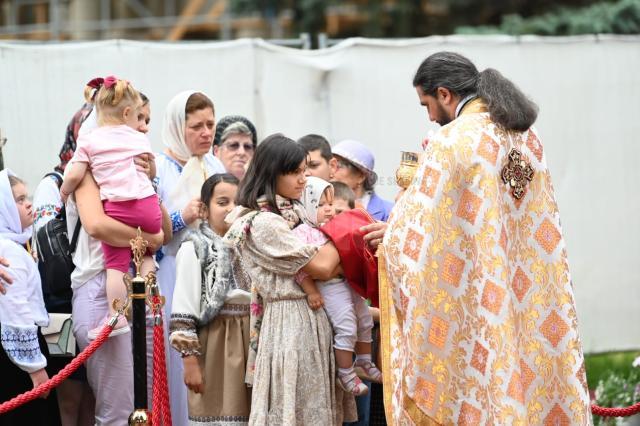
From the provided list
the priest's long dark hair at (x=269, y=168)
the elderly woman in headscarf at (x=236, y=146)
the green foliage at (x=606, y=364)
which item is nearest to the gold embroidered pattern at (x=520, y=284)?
the priest's long dark hair at (x=269, y=168)

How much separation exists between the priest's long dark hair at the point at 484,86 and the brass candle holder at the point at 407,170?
1.22ft

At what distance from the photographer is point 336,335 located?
20.3ft

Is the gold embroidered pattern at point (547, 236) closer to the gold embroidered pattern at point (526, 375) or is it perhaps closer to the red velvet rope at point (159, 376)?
the gold embroidered pattern at point (526, 375)

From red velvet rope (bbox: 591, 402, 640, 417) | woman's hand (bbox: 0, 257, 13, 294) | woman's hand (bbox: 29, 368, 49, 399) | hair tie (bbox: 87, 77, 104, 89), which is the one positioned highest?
hair tie (bbox: 87, 77, 104, 89)

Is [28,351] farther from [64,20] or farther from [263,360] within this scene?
[64,20]

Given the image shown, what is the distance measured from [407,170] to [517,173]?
572 millimetres

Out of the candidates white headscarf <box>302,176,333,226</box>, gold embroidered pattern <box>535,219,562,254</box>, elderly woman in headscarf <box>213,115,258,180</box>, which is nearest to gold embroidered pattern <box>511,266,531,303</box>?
gold embroidered pattern <box>535,219,562,254</box>

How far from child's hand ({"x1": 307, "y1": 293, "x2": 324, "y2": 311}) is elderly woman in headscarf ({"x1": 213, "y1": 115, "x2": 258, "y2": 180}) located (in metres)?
1.65

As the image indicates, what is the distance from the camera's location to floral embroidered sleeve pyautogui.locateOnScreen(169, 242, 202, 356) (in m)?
6.35

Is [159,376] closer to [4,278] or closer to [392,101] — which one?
[4,278]

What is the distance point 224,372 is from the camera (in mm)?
6414

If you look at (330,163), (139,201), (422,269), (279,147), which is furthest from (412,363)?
(330,163)

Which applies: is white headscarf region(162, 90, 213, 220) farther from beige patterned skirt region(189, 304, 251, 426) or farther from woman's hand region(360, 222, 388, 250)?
woman's hand region(360, 222, 388, 250)

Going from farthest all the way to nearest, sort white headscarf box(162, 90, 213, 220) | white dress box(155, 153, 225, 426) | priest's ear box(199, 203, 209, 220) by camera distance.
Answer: white headscarf box(162, 90, 213, 220)
white dress box(155, 153, 225, 426)
priest's ear box(199, 203, 209, 220)
